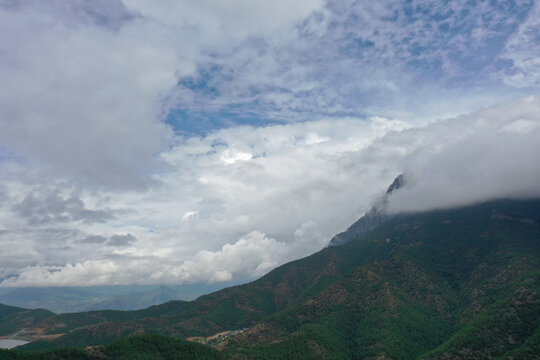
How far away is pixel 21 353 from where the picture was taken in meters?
180

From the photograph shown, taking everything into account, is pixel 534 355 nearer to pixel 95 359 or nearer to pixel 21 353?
pixel 95 359

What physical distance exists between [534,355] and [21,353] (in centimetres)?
27078

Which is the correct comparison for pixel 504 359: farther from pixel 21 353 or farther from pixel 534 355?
pixel 21 353

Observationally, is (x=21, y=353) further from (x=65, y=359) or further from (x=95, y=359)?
(x=95, y=359)

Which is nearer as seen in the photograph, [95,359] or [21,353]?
[21,353]

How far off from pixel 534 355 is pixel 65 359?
24960 centimetres

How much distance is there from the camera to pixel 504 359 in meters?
185

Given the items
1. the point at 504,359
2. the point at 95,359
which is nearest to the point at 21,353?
the point at 95,359

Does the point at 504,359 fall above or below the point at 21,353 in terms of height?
below

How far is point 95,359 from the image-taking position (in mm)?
194125

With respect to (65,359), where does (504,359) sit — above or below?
below

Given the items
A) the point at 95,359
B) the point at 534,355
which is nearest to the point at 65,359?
the point at 95,359

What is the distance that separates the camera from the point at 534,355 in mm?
181875

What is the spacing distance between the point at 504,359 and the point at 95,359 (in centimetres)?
22519
